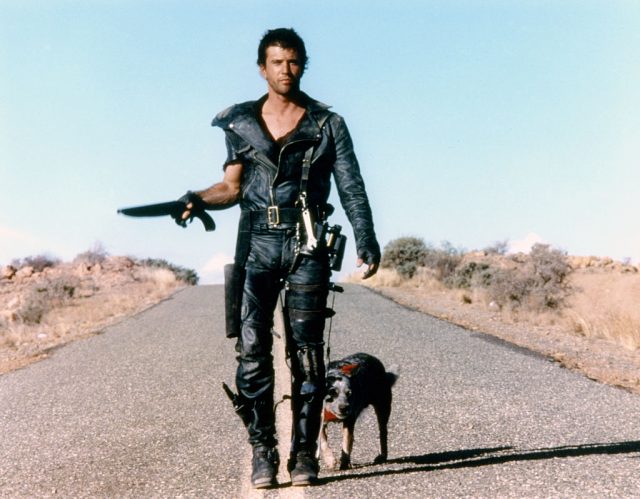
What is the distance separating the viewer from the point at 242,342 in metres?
4.97

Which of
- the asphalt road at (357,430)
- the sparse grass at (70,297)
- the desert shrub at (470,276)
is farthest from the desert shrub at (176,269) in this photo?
the asphalt road at (357,430)

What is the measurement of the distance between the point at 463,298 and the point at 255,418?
55.7ft

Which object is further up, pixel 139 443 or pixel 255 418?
pixel 255 418

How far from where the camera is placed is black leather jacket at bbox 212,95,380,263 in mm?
4922

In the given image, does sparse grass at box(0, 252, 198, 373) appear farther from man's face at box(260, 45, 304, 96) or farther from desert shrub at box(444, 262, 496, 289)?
desert shrub at box(444, 262, 496, 289)

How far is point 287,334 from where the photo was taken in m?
4.98

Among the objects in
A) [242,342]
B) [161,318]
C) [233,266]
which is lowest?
[161,318]

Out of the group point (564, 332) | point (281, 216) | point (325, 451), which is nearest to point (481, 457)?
point (325, 451)

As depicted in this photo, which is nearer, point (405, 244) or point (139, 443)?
point (139, 443)

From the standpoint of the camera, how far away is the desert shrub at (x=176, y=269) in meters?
38.6

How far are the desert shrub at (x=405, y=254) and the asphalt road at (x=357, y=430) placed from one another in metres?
24.2

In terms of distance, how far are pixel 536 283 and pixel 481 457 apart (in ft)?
61.2

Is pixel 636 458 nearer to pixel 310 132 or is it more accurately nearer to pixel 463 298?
pixel 310 132

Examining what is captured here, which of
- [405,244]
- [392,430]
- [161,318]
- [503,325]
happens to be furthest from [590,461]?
[405,244]
